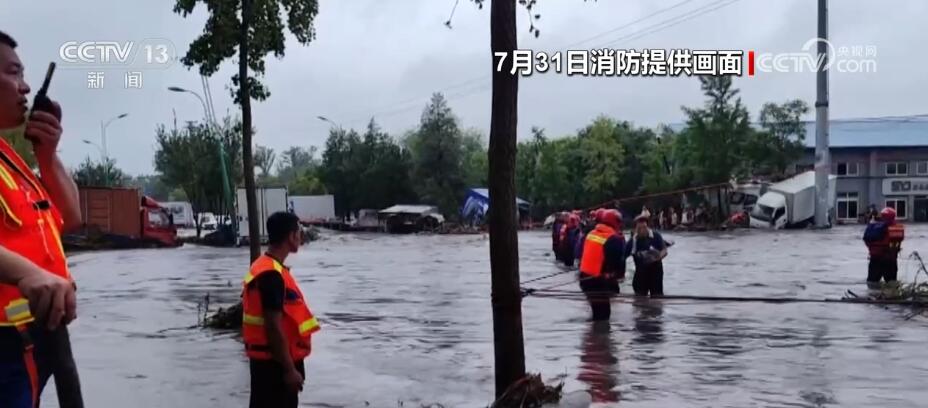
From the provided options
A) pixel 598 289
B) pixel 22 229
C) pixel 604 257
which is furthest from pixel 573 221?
pixel 22 229

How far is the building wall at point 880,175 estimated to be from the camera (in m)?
73.6

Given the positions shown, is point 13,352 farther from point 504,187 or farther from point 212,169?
point 212,169

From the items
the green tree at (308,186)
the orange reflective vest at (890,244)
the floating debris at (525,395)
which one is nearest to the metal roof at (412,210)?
the green tree at (308,186)

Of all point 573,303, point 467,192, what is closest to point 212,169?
point 467,192

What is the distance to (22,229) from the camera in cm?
289

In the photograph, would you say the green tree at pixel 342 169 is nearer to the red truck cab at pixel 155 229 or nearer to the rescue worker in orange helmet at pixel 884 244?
the red truck cab at pixel 155 229

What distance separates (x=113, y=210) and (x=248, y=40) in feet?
109

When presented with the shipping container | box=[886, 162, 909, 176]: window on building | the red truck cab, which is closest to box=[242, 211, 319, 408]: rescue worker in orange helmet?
the shipping container

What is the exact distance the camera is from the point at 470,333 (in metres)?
13.5

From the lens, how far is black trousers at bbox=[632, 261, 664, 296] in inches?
590

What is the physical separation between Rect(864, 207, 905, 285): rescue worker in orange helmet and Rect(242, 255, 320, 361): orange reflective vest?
14418mm

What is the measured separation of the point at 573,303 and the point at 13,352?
1455 centimetres

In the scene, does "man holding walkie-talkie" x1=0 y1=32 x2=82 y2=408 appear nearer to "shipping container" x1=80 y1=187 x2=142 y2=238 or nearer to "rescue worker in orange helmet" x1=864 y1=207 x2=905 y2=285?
"rescue worker in orange helmet" x1=864 y1=207 x2=905 y2=285

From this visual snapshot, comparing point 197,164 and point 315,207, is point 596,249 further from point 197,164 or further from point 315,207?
point 315,207
